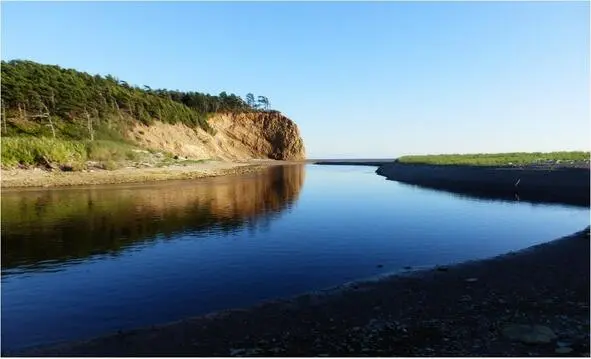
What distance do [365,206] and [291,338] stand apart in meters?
29.3

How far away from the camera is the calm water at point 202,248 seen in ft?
43.6

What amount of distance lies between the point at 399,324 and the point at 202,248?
12898 millimetres

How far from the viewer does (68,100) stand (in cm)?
9981

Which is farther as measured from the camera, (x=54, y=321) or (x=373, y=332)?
(x=54, y=321)

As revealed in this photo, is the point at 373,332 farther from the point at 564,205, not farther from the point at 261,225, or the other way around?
the point at 564,205

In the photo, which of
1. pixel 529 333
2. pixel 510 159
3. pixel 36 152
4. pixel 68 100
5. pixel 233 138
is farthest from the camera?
pixel 233 138

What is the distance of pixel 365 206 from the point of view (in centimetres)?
3847

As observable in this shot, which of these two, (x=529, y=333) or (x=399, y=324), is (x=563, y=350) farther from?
(x=399, y=324)

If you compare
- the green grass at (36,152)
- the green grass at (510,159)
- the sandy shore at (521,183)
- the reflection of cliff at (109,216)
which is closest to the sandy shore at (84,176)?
the green grass at (36,152)

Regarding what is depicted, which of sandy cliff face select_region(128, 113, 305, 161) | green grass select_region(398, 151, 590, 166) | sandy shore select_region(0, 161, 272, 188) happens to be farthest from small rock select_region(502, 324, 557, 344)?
sandy cliff face select_region(128, 113, 305, 161)

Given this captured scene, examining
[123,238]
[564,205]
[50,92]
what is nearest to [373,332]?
[123,238]

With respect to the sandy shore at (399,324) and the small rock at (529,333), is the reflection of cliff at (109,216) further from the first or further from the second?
the small rock at (529,333)

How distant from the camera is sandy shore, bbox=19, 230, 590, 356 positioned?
9047 mm

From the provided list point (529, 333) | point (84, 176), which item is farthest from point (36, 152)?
point (529, 333)
